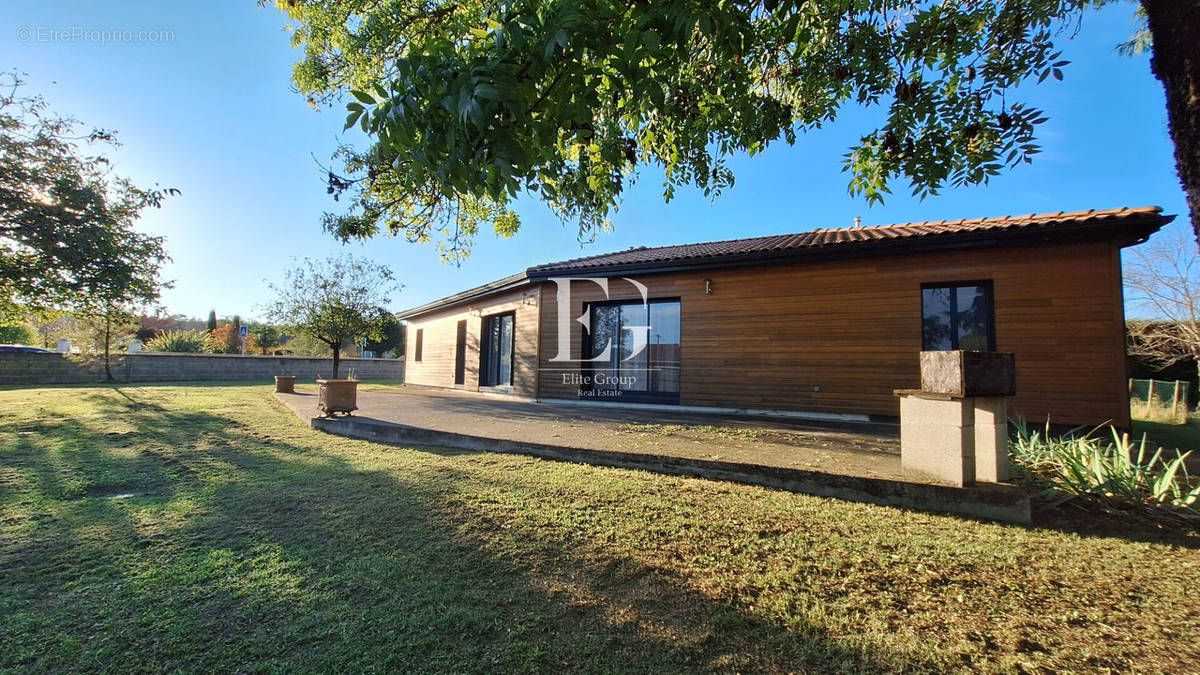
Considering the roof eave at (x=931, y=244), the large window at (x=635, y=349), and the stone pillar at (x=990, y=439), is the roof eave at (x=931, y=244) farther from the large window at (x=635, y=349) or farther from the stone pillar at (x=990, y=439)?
the stone pillar at (x=990, y=439)

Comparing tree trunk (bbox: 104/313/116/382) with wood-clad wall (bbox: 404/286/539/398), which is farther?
tree trunk (bbox: 104/313/116/382)

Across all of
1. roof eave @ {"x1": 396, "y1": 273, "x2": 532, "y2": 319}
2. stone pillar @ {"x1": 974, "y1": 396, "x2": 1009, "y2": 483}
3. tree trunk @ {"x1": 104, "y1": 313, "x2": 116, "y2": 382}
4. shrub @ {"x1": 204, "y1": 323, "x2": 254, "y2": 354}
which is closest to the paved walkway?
stone pillar @ {"x1": 974, "y1": 396, "x2": 1009, "y2": 483}

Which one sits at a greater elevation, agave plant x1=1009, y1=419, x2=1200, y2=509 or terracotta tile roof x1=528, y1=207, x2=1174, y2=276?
terracotta tile roof x1=528, y1=207, x2=1174, y2=276

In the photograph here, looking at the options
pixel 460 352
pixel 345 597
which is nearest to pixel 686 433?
pixel 345 597

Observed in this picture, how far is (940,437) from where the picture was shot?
2.97 m

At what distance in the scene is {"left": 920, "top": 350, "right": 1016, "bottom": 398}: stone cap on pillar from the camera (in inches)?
111

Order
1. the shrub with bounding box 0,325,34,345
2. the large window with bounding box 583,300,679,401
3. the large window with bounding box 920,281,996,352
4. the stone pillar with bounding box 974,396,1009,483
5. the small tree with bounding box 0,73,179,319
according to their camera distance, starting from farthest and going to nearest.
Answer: the shrub with bounding box 0,325,34,345 < the large window with bounding box 583,300,679,401 < the small tree with bounding box 0,73,179,319 < the large window with bounding box 920,281,996,352 < the stone pillar with bounding box 974,396,1009,483

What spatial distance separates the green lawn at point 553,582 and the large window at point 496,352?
27.4ft

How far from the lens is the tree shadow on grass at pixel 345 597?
1514 mm

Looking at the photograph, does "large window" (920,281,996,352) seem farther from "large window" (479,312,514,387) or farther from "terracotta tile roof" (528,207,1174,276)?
"large window" (479,312,514,387)

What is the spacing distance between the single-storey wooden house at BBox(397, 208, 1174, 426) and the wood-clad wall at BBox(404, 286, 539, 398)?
3.5 inches

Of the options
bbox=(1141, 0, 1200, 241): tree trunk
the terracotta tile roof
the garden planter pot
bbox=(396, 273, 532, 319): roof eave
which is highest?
the terracotta tile roof

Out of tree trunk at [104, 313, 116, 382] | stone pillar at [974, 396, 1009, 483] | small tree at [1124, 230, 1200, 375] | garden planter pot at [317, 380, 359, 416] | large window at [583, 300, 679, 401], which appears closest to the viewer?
stone pillar at [974, 396, 1009, 483]

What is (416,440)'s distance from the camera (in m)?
5.36
